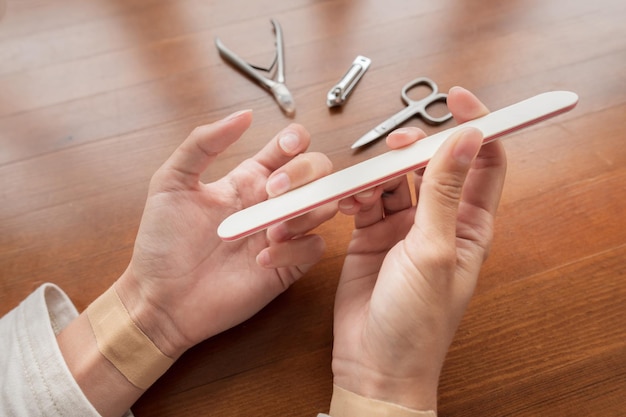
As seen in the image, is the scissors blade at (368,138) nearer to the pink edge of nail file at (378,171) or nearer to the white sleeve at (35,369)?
the pink edge of nail file at (378,171)

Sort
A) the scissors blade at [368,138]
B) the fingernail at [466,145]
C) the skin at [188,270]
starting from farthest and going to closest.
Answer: the scissors blade at [368,138] → the skin at [188,270] → the fingernail at [466,145]

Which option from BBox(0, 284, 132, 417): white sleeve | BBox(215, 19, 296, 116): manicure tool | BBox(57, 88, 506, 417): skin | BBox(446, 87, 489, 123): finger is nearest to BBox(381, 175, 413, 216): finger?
BBox(57, 88, 506, 417): skin

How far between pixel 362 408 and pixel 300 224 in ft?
0.65

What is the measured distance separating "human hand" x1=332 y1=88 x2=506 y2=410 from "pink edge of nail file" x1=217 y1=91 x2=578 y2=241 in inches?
1.1

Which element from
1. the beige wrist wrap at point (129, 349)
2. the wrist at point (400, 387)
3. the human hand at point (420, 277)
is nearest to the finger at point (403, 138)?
the human hand at point (420, 277)

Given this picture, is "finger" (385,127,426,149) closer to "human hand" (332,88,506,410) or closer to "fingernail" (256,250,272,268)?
"human hand" (332,88,506,410)

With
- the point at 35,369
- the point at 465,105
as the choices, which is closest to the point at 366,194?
the point at 465,105

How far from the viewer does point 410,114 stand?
640 millimetres

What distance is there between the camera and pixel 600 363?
492mm

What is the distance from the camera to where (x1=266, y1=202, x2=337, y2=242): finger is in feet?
1.67

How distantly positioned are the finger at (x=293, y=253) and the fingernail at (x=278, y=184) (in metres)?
0.07

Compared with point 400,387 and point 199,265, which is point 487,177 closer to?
point 400,387

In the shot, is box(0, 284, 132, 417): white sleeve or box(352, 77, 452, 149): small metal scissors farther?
box(352, 77, 452, 149): small metal scissors

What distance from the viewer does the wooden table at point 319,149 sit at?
0.50 m
